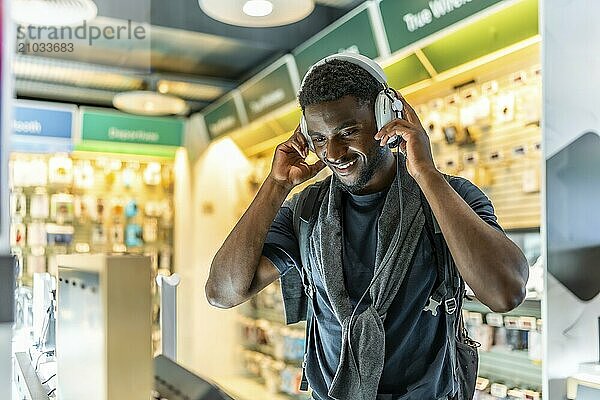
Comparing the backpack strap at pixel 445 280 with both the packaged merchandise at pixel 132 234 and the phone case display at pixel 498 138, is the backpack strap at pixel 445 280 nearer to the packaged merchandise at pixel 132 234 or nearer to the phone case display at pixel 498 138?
the packaged merchandise at pixel 132 234

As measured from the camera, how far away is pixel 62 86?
4.75 feet

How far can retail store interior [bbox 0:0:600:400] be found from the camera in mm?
933

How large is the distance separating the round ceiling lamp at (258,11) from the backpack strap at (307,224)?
0.80 metres

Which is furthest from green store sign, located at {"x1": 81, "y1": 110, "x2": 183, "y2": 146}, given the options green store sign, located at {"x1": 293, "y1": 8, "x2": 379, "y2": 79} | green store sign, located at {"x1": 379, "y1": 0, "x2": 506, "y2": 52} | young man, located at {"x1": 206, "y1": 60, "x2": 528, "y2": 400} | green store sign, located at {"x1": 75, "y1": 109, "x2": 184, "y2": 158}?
green store sign, located at {"x1": 379, "y1": 0, "x2": 506, "y2": 52}

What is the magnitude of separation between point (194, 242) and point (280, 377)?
47cm

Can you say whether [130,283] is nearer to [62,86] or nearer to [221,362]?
[62,86]

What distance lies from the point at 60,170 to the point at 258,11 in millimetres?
738

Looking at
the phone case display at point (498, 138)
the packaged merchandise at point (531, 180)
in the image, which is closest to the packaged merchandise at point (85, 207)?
the phone case display at point (498, 138)

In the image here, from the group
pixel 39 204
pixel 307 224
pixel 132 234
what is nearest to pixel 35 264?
pixel 39 204

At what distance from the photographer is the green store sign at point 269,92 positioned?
1828mm

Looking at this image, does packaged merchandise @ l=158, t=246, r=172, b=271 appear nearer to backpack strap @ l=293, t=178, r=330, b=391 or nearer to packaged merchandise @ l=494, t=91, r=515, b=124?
backpack strap @ l=293, t=178, r=330, b=391

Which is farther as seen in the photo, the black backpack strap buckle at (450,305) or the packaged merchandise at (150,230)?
the packaged merchandise at (150,230)

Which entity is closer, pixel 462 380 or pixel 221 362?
pixel 462 380

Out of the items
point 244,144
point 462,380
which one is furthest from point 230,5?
point 462,380
